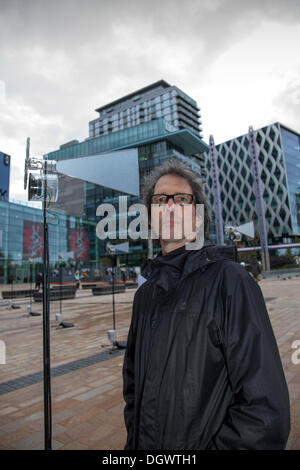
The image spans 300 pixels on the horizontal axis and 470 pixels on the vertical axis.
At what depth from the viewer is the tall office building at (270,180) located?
206 ft

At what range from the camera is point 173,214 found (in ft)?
5.02

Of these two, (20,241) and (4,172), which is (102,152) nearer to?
(4,172)

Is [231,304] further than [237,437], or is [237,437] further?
[231,304]

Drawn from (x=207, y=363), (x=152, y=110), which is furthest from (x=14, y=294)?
(x=152, y=110)

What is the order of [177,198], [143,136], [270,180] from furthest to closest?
[270,180] < [143,136] < [177,198]

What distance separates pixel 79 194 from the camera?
8.41 ft

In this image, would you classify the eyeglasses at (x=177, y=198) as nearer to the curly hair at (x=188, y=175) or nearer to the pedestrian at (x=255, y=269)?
the curly hair at (x=188, y=175)

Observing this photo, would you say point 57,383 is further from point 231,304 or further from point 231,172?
point 231,172

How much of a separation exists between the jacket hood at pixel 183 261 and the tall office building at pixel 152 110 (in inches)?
3175

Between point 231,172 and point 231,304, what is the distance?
78.1 meters

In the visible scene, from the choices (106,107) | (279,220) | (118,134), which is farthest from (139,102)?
(279,220)

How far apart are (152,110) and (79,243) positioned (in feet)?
171

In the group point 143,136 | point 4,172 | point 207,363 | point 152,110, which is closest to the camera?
point 207,363

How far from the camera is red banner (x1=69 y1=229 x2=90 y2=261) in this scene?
48.9m
